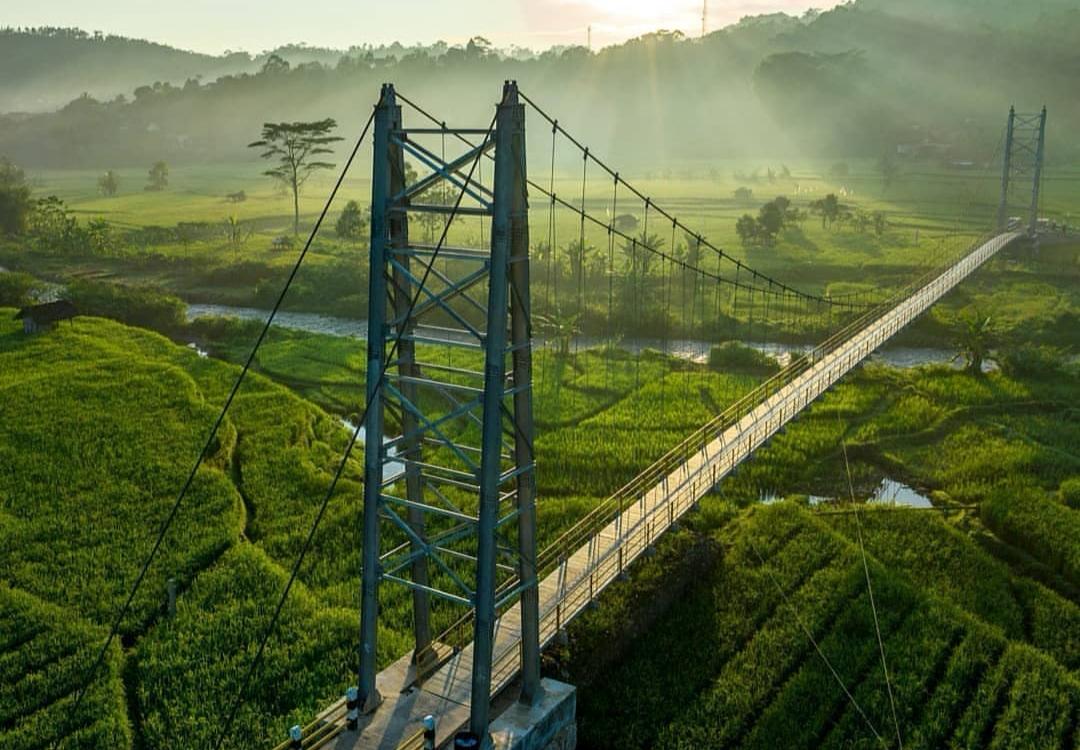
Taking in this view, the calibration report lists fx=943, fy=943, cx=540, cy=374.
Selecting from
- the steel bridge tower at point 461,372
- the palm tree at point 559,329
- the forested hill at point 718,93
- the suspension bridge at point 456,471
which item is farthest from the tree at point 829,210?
the steel bridge tower at point 461,372

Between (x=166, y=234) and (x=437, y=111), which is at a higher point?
(x=437, y=111)

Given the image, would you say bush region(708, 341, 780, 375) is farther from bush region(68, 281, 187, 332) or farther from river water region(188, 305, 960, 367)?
bush region(68, 281, 187, 332)

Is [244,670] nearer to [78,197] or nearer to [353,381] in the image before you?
[353,381]

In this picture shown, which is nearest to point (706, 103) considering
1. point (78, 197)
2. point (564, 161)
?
point (564, 161)

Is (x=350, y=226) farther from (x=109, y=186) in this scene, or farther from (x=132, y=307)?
(x=109, y=186)

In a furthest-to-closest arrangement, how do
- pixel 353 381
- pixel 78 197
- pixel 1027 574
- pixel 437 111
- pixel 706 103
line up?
pixel 437 111 < pixel 706 103 < pixel 78 197 < pixel 353 381 < pixel 1027 574

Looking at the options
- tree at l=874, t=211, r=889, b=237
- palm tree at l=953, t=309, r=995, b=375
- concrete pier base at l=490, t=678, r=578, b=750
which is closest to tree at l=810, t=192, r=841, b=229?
tree at l=874, t=211, r=889, b=237
